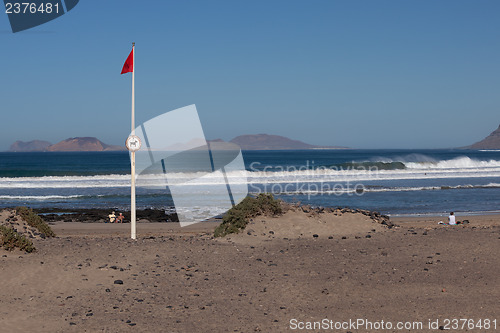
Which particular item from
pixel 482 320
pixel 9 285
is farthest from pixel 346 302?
pixel 9 285

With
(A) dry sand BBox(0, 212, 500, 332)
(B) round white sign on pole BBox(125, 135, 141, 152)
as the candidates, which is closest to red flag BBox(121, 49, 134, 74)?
(B) round white sign on pole BBox(125, 135, 141, 152)

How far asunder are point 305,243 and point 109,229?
917cm

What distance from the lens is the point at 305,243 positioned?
11016 millimetres

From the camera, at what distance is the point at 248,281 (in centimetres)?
788

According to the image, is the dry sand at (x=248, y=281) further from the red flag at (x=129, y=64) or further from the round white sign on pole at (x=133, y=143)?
the red flag at (x=129, y=64)

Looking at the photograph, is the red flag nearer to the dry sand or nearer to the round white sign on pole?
the round white sign on pole

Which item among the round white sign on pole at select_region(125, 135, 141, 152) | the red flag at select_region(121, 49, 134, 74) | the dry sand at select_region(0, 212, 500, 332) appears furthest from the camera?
the red flag at select_region(121, 49, 134, 74)

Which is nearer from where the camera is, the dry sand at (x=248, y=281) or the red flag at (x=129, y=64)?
the dry sand at (x=248, y=281)

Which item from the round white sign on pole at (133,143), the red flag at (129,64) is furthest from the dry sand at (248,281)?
the red flag at (129,64)

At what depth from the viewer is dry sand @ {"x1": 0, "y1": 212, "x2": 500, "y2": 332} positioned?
6148 mm

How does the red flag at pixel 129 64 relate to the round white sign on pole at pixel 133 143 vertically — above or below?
above

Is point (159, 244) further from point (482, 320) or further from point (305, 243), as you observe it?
point (482, 320)

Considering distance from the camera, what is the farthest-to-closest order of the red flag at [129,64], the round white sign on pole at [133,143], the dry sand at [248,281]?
the red flag at [129,64] < the round white sign on pole at [133,143] < the dry sand at [248,281]

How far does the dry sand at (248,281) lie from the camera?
20.2 feet
